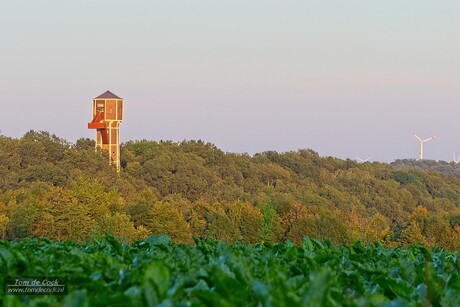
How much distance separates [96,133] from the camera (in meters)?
99.2

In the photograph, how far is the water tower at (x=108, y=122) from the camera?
321 feet

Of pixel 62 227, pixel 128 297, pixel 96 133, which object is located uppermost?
pixel 96 133

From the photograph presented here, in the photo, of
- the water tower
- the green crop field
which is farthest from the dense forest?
the green crop field

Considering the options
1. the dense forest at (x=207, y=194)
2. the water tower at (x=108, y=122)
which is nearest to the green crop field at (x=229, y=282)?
the dense forest at (x=207, y=194)

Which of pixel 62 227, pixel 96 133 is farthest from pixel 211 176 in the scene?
pixel 62 227

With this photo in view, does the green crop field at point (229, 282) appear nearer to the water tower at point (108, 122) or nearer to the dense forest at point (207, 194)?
the dense forest at point (207, 194)

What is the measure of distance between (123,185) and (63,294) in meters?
86.5

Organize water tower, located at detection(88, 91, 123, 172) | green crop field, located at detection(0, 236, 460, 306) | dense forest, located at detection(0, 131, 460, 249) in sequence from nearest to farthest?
green crop field, located at detection(0, 236, 460, 306) → dense forest, located at detection(0, 131, 460, 249) → water tower, located at detection(88, 91, 123, 172)

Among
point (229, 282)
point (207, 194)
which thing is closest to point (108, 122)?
point (207, 194)

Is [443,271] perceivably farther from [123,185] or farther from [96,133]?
[96,133]

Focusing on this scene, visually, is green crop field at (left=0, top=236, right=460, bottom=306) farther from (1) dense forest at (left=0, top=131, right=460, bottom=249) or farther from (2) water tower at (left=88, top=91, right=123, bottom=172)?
(2) water tower at (left=88, top=91, right=123, bottom=172)

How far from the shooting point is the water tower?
97.9m

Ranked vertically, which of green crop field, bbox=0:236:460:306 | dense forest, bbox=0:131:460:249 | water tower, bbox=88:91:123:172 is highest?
water tower, bbox=88:91:123:172

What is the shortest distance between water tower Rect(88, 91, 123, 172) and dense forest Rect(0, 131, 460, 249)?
2602mm
